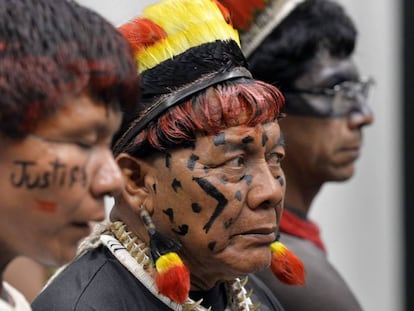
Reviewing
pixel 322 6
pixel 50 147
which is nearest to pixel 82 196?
pixel 50 147

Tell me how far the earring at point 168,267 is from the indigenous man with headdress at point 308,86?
3.78 feet

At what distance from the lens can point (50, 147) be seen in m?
2.14

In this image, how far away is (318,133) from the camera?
4.13 metres

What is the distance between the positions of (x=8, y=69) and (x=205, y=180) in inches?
30.9

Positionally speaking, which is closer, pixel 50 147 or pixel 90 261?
pixel 50 147

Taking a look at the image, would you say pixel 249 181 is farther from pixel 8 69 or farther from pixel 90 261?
pixel 8 69

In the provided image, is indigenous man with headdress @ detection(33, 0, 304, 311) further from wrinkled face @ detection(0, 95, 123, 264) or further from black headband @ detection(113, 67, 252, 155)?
wrinkled face @ detection(0, 95, 123, 264)

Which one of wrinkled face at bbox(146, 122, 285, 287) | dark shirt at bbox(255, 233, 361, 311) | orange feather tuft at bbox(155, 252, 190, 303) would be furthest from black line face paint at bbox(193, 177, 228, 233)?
dark shirt at bbox(255, 233, 361, 311)

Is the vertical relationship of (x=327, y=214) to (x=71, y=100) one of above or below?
below

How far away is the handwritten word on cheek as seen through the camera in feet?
7.00

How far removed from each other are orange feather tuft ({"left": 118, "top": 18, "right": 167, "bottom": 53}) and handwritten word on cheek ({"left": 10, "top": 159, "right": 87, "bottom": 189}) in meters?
0.71

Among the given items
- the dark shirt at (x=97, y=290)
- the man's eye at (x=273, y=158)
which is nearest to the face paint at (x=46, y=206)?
the dark shirt at (x=97, y=290)

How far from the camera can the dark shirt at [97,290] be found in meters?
2.70

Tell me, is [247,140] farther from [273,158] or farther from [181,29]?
[181,29]
